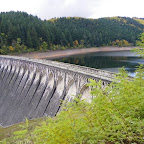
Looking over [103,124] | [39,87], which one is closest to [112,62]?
[39,87]

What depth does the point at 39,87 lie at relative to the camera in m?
32.2

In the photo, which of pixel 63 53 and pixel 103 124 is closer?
pixel 103 124

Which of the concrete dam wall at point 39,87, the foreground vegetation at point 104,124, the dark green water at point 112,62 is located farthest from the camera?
the dark green water at point 112,62

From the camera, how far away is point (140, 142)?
15.8ft

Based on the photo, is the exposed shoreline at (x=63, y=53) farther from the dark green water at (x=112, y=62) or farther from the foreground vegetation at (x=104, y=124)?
the foreground vegetation at (x=104, y=124)

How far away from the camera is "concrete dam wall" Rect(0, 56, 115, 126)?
885 inches

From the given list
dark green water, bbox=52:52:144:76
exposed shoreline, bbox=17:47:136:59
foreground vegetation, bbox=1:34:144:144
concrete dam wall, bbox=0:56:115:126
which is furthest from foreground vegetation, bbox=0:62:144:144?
exposed shoreline, bbox=17:47:136:59

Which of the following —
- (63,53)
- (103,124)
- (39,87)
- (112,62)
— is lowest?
(39,87)

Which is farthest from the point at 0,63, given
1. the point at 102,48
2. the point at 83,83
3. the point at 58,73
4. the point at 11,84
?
the point at 102,48

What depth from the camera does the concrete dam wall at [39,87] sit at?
73.8 ft

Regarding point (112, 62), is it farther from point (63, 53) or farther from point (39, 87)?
point (39, 87)

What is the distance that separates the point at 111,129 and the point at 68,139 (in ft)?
4.81

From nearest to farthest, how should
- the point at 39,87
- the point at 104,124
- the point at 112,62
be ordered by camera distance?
the point at 104,124, the point at 39,87, the point at 112,62

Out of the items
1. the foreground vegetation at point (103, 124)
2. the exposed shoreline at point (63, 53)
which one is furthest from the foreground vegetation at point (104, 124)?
the exposed shoreline at point (63, 53)
